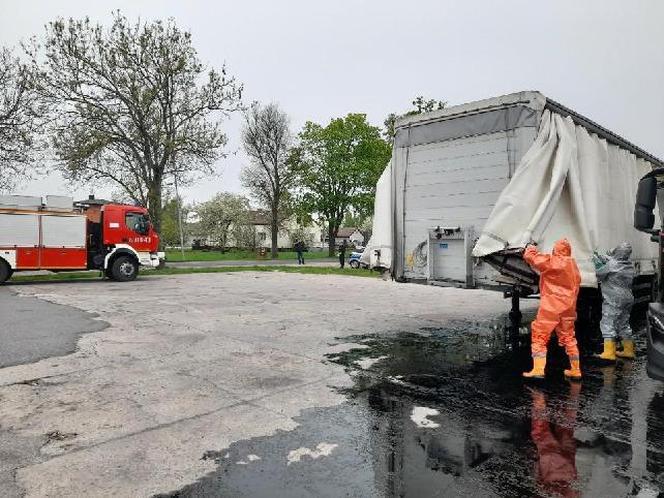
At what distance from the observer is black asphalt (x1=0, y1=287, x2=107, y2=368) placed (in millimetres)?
6535

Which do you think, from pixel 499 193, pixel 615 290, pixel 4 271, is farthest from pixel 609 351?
pixel 4 271

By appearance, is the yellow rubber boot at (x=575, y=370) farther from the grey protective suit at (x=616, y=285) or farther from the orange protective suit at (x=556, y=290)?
the grey protective suit at (x=616, y=285)

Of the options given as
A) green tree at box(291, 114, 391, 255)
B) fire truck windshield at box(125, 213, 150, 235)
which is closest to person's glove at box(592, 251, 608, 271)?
fire truck windshield at box(125, 213, 150, 235)

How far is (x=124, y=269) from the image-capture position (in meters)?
18.9

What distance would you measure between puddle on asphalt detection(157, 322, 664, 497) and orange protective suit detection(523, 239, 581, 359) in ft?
1.93

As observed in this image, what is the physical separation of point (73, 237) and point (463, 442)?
1815cm

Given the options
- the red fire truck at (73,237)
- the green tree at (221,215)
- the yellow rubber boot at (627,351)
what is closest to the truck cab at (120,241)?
the red fire truck at (73,237)

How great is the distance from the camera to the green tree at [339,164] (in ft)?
144

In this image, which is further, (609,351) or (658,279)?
(609,351)

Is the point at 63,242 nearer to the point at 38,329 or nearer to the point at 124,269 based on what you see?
the point at 124,269

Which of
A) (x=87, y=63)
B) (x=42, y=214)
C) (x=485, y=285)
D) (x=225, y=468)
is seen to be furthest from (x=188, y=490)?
(x=87, y=63)

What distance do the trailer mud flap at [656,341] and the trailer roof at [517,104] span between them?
8.79 feet

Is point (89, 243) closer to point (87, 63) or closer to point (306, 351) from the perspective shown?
point (87, 63)

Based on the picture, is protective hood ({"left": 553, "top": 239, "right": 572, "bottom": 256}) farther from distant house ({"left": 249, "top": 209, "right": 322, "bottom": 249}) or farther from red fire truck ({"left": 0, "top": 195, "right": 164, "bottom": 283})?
distant house ({"left": 249, "top": 209, "right": 322, "bottom": 249})
